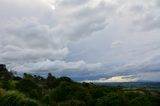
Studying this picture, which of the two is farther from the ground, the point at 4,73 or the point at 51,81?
the point at 4,73

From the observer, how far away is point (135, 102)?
124 metres

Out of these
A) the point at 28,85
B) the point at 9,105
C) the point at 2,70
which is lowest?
the point at 9,105

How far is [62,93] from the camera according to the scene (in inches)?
5364

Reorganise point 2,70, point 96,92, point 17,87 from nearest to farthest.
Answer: point 17,87, point 96,92, point 2,70

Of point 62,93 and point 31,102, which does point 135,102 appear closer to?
point 62,93

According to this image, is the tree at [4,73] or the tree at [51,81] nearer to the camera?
the tree at [4,73]

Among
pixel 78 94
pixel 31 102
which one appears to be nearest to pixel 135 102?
pixel 78 94

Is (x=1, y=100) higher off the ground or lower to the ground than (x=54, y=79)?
lower

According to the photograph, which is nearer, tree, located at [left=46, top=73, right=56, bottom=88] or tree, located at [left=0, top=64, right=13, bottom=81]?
tree, located at [left=0, top=64, right=13, bottom=81]

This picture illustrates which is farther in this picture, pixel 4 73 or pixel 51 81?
pixel 51 81

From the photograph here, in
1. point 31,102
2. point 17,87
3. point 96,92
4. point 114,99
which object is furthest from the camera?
point 96,92

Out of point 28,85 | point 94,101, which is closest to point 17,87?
point 28,85

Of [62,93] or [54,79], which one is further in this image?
[54,79]

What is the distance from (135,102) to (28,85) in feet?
116
